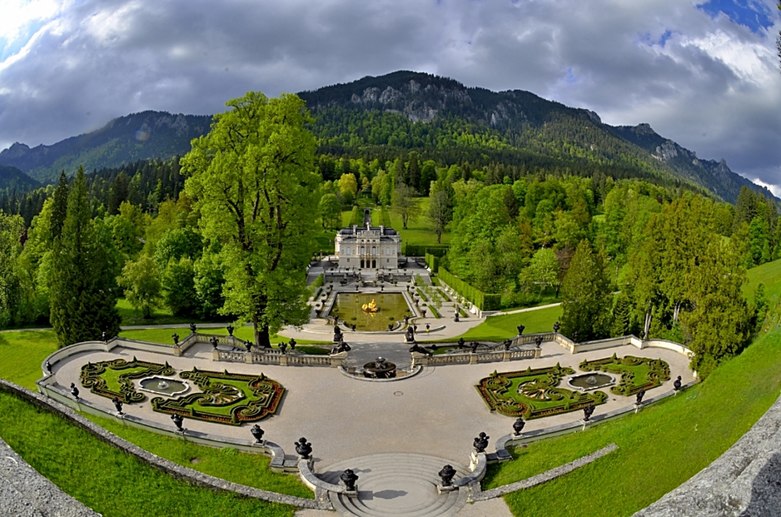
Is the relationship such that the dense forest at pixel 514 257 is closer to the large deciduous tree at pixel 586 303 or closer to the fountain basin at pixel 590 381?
the large deciduous tree at pixel 586 303

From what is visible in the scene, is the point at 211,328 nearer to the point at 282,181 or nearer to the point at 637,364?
the point at 282,181

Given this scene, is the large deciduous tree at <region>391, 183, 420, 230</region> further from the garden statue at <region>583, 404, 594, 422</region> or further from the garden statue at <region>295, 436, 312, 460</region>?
the garden statue at <region>295, 436, 312, 460</region>

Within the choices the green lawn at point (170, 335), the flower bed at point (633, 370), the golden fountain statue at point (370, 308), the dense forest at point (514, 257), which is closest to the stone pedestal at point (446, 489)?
the flower bed at point (633, 370)

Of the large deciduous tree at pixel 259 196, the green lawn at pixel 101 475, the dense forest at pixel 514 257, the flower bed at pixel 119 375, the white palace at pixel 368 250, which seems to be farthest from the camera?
the white palace at pixel 368 250

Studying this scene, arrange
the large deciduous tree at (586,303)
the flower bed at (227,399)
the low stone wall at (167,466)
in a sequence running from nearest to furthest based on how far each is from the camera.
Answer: the low stone wall at (167,466) → the flower bed at (227,399) → the large deciduous tree at (586,303)

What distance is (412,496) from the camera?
17.8m

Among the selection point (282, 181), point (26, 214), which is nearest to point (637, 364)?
point (282, 181)

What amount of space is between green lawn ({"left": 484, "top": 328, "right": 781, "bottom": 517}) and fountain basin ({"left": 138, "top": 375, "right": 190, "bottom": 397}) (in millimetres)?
16085

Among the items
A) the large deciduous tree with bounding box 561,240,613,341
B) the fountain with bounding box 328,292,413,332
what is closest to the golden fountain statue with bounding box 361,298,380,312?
the fountain with bounding box 328,292,413,332

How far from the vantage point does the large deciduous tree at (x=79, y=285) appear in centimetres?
3428

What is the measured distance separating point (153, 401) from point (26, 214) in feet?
387

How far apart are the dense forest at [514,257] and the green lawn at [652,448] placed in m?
8.01

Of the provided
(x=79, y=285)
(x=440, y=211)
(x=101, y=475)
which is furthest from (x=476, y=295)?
(x=440, y=211)

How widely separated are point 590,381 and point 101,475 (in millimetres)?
23795
